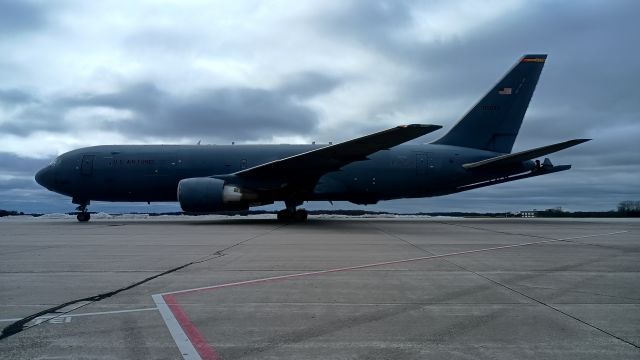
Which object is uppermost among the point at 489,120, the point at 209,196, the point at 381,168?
the point at 489,120

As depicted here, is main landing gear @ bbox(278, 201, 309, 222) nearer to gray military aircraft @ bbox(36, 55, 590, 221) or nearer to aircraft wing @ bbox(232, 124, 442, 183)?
gray military aircraft @ bbox(36, 55, 590, 221)

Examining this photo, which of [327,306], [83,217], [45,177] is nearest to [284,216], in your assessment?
[83,217]

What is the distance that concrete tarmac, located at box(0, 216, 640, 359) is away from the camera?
3057 millimetres

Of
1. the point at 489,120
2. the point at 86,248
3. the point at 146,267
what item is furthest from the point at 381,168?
the point at 146,267

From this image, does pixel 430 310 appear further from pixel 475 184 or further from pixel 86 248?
pixel 475 184

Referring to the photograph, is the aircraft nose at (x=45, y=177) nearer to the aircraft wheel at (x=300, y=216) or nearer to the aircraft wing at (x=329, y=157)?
the aircraft wing at (x=329, y=157)

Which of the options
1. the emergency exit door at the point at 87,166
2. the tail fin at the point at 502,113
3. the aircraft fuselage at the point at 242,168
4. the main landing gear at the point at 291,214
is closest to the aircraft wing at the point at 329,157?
the aircraft fuselage at the point at 242,168

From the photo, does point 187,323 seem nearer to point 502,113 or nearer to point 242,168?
point 242,168

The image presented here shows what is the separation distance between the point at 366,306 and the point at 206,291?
72.0 inches

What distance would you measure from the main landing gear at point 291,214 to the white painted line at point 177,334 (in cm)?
1615

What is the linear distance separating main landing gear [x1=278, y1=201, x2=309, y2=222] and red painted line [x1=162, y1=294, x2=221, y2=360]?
1610cm

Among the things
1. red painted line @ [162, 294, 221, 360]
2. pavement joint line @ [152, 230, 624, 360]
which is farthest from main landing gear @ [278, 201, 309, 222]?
red painted line @ [162, 294, 221, 360]

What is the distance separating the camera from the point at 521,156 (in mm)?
18781

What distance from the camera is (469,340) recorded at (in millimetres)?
3207
